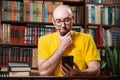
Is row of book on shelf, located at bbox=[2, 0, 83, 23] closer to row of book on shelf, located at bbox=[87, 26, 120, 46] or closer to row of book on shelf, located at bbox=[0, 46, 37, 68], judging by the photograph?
row of book on shelf, located at bbox=[0, 46, 37, 68]

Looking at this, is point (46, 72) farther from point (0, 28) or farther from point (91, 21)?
point (91, 21)

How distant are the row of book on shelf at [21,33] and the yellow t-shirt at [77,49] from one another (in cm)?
123

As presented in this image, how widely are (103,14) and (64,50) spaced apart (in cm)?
171

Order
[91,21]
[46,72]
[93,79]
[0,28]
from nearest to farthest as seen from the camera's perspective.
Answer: [93,79] → [46,72] → [0,28] → [91,21]

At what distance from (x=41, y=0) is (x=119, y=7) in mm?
1040

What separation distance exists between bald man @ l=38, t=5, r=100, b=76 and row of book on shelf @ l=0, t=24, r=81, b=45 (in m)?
1.22

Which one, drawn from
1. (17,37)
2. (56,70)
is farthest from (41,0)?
(56,70)

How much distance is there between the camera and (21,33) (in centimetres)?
315

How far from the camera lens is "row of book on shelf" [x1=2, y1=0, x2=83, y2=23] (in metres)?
3.15

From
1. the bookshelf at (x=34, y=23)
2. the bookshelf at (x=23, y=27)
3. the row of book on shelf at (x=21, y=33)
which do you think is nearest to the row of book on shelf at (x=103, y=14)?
the bookshelf at (x=34, y=23)

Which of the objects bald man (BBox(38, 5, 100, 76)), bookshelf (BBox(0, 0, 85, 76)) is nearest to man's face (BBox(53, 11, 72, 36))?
bald man (BBox(38, 5, 100, 76))

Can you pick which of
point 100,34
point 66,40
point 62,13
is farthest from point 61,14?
point 100,34

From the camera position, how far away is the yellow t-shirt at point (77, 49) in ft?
6.11

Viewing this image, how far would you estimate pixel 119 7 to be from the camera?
139 inches
